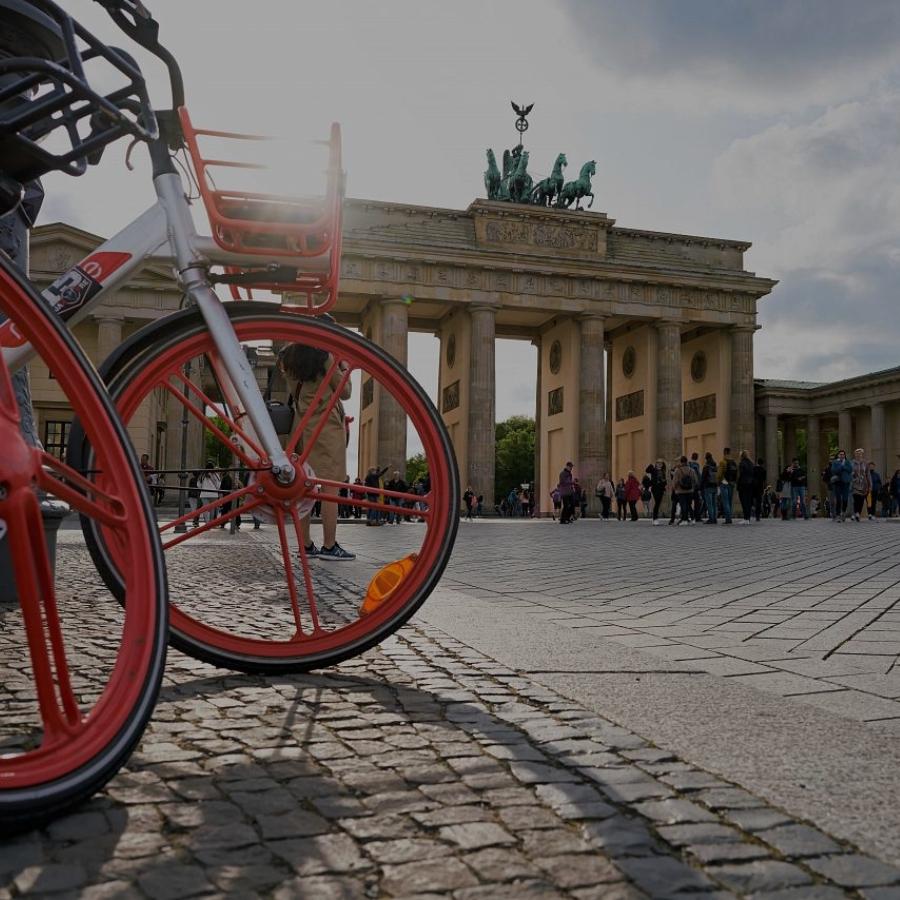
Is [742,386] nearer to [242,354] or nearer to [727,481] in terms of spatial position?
[727,481]

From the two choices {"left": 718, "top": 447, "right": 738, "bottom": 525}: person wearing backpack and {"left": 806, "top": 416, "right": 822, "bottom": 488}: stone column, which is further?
{"left": 806, "top": 416, "right": 822, "bottom": 488}: stone column

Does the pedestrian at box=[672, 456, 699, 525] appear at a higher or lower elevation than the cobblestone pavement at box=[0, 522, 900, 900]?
higher

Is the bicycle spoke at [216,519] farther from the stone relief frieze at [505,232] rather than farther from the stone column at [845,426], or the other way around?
the stone column at [845,426]

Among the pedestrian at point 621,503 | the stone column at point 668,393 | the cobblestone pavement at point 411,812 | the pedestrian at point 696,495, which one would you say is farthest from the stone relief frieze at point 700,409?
the cobblestone pavement at point 411,812

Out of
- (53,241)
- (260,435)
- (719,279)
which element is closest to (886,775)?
(260,435)

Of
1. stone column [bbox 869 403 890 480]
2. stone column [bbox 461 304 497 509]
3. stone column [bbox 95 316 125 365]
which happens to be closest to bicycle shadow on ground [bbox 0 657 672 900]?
stone column [bbox 95 316 125 365]

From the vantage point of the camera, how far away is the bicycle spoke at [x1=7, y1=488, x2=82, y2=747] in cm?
140

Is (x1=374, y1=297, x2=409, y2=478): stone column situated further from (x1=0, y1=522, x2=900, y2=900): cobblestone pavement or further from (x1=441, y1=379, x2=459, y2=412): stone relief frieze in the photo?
(x1=0, y1=522, x2=900, y2=900): cobblestone pavement

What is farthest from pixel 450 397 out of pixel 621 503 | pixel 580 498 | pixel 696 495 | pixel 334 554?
pixel 334 554

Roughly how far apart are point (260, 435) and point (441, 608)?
2.19 m

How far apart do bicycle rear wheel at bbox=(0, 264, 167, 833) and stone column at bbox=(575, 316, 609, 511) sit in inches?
1768

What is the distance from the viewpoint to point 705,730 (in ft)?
7.40

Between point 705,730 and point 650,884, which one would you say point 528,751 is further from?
point 650,884

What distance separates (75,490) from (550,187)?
51.4 m
